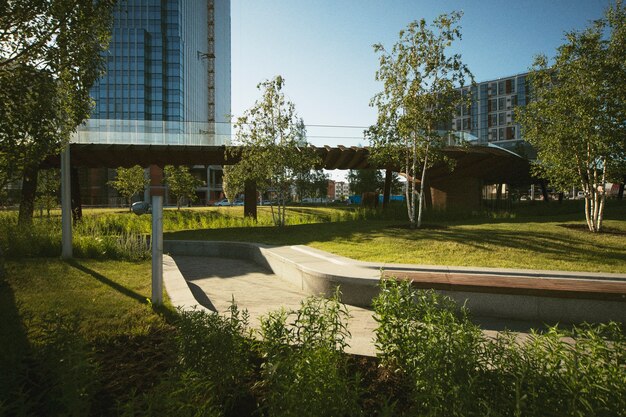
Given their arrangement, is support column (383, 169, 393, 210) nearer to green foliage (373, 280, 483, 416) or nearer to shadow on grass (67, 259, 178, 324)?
shadow on grass (67, 259, 178, 324)

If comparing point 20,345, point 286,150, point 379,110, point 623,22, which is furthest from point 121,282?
point 623,22

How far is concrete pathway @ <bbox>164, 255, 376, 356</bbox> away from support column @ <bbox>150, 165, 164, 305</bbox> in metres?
0.43

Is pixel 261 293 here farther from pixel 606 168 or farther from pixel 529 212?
pixel 529 212

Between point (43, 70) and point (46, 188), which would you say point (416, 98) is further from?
point (46, 188)

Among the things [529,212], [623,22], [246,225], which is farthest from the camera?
[529,212]

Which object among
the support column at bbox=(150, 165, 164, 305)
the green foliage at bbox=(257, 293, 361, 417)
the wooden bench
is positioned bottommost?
the wooden bench

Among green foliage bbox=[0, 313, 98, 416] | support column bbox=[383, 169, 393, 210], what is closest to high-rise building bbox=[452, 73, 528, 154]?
support column bbox=[383, 169, 393, 210]

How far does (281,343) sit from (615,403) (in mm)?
2048

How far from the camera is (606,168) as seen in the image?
450 inches

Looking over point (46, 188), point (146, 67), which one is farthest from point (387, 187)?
point (146, 67)

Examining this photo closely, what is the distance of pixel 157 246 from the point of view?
512 cm

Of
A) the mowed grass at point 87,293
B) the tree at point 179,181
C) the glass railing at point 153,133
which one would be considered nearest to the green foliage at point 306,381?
the mowed grass at point 87,293

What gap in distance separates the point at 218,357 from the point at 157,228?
9.19 ft

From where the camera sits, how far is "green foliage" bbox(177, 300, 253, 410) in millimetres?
2699
